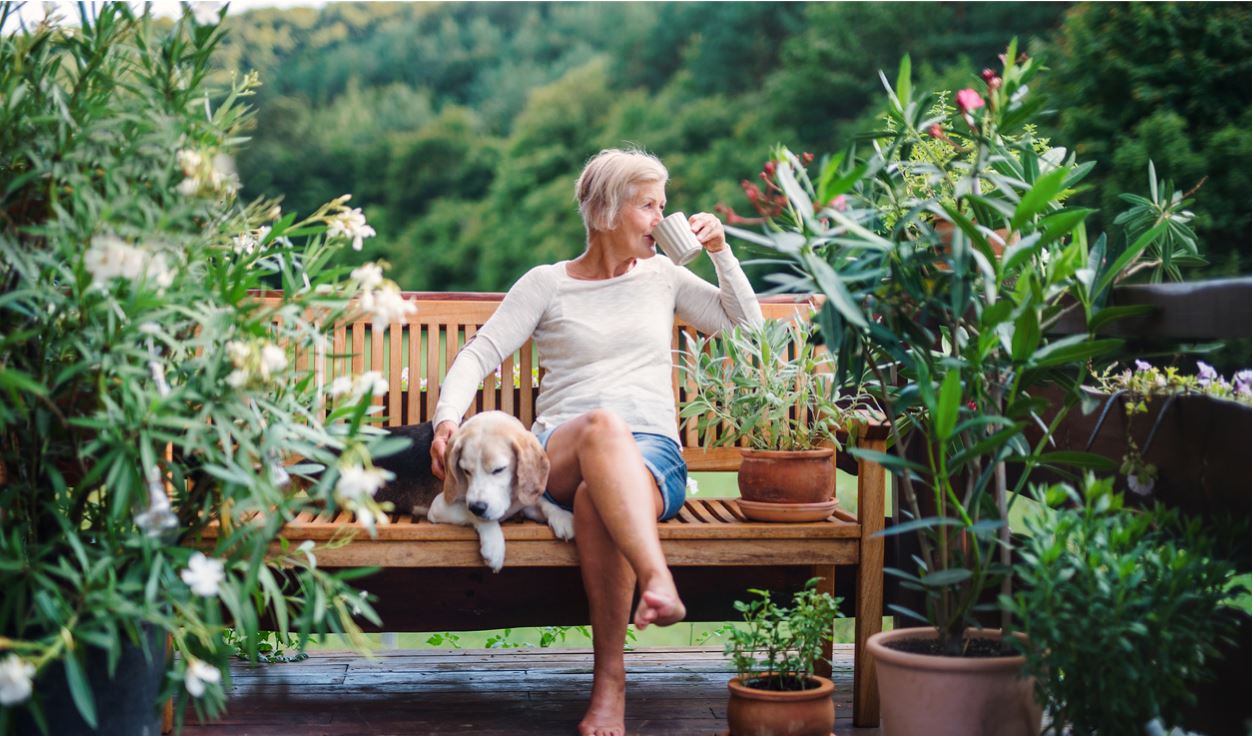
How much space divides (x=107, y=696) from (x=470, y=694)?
118cm

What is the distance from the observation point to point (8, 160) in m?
2.08

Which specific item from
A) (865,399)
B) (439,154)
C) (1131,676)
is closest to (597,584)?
(865,399)

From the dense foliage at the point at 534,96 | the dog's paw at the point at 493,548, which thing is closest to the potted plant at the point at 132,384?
the dog's paw at the point at 493,548

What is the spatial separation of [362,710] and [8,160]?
1.55m

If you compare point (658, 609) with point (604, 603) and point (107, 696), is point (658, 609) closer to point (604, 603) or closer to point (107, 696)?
point (604, 603)

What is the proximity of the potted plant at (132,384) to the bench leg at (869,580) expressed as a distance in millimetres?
1218

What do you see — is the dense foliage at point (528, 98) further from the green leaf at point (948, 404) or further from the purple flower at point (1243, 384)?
the green leaf at point (948, 404)

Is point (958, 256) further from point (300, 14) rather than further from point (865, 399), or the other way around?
point (300, 14)

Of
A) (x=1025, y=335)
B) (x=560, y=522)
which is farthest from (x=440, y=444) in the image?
(x=1025, y=335)

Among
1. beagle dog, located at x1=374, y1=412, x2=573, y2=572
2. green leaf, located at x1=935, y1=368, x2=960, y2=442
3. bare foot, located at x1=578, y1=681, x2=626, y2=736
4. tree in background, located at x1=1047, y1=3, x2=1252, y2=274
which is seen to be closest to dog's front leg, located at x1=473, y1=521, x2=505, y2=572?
beagle dog, located at x1=374, y1=412, x2=573, y2=572

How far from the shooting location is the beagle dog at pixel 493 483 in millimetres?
A: 2686

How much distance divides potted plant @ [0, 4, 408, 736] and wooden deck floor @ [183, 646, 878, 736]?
0.72 m

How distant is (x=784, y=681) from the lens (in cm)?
258

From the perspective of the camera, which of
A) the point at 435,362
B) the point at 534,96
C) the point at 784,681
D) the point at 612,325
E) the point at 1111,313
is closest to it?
the point at 1111,313
